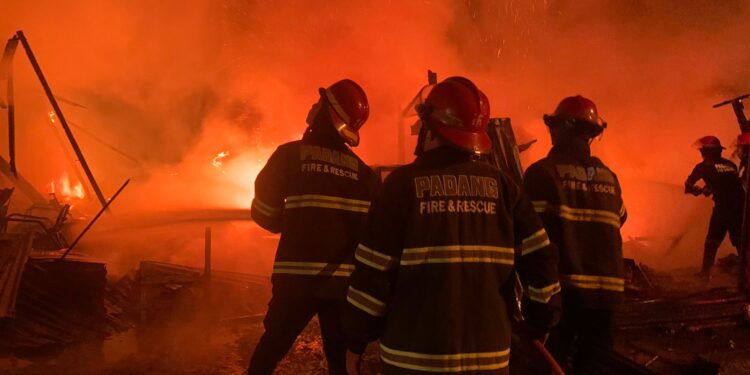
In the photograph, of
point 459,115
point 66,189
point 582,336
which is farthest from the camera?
point 66,189

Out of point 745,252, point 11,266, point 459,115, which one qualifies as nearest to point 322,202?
point 459,115

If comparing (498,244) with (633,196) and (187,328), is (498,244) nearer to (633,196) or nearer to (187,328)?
(187,328)

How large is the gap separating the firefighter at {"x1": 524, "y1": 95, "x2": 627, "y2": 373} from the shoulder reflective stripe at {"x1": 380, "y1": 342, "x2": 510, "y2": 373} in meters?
0.94

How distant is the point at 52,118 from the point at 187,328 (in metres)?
10.8

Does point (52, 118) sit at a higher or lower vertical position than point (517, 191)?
higher

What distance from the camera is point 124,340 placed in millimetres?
4359

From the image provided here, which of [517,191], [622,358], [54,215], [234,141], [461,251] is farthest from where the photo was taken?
[234,141]

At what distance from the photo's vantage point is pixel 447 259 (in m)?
1.56

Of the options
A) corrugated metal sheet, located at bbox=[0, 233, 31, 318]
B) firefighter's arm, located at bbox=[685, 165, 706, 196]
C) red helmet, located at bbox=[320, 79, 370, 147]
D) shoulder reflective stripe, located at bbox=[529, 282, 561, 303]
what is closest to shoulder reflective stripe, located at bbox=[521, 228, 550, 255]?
shoulder reflective stripe, located at bbox=[529, 282, 561, 303]

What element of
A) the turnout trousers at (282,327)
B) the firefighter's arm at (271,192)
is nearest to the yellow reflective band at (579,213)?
the turnout trousers at (282,327)

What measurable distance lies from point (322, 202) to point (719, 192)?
5562 mm

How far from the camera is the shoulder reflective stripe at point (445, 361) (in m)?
1.54

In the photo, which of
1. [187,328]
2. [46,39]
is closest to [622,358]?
[187,328]

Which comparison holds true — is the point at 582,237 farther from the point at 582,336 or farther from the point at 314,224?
the point at 314,224
